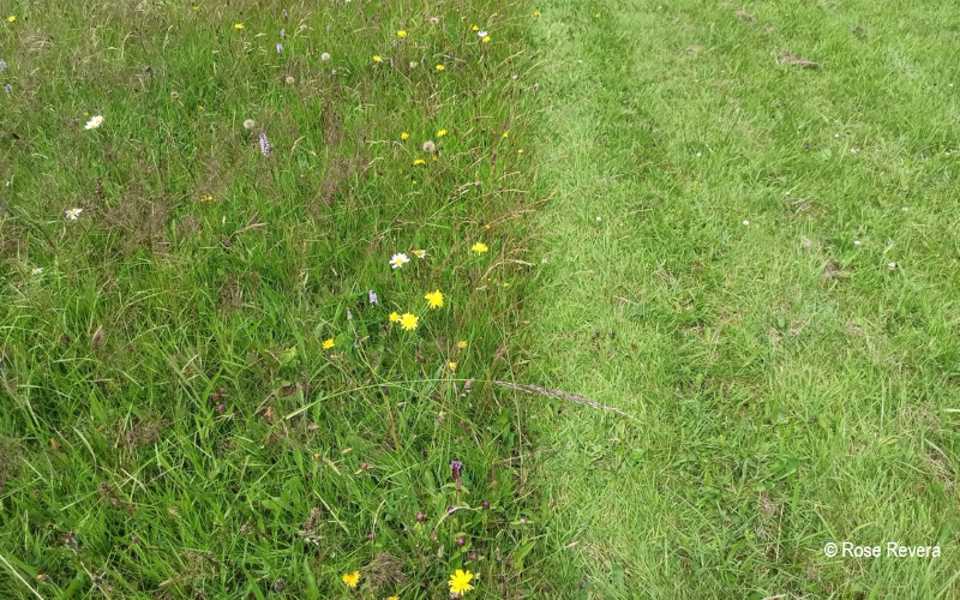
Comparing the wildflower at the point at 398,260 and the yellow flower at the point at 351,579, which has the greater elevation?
the wildflower at the point at 398,260

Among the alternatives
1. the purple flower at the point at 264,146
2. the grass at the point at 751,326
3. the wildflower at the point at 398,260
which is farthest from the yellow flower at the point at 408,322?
the purple flower at the point at 264,146

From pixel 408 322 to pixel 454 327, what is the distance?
0.54 feet

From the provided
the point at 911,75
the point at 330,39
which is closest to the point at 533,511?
the point at 330,39

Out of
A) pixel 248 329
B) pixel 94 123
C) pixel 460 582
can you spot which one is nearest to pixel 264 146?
pixel 94 123

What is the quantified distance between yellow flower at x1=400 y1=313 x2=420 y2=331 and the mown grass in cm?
5

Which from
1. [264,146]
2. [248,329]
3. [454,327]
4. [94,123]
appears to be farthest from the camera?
[94,123]

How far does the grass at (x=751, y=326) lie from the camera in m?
1.57

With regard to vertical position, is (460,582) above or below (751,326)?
below

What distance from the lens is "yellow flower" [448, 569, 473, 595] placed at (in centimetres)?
142

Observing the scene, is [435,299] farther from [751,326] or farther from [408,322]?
[751,326]

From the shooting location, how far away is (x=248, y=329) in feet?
6.46

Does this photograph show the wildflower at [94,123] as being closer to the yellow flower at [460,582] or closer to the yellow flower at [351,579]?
the yellow flower at [351,579]

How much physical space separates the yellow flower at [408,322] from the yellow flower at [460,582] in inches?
32.4

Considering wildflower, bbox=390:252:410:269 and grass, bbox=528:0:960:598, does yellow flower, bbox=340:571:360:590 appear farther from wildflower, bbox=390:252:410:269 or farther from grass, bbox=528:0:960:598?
wildflower, bbox=390:252:410:269
